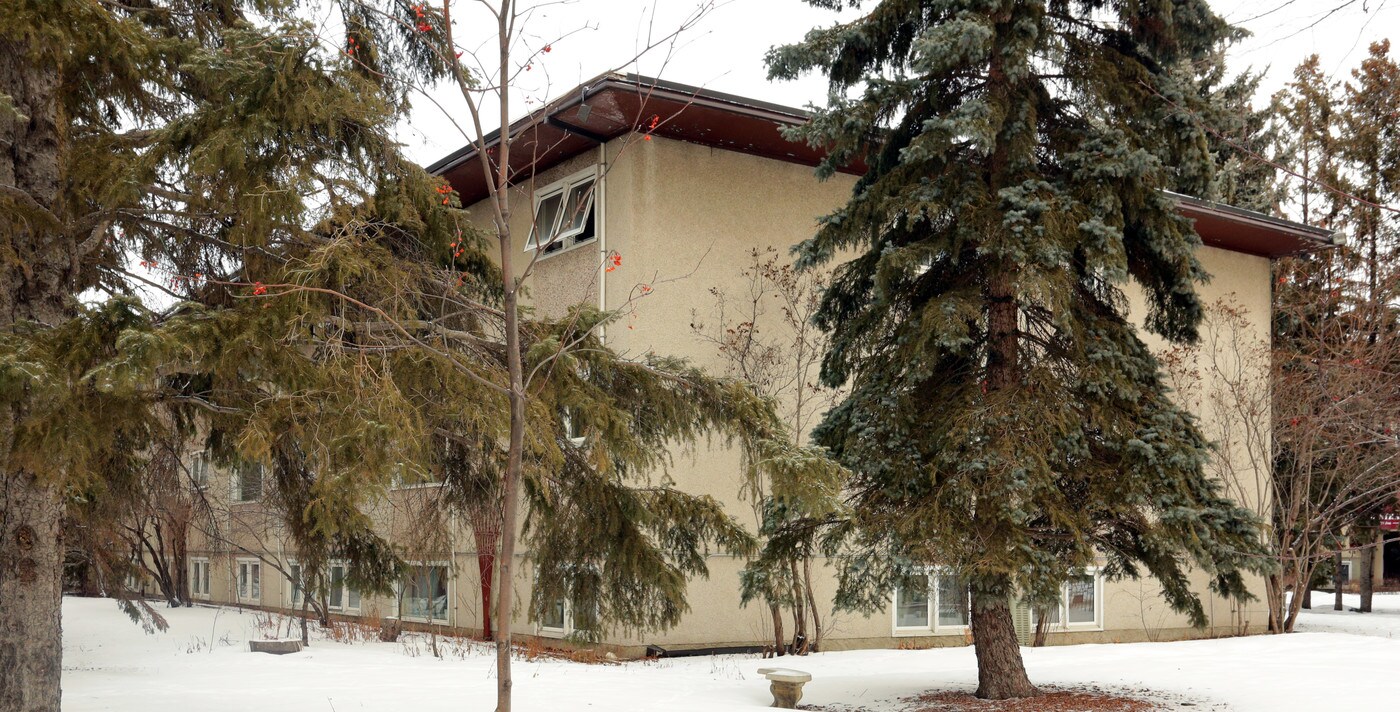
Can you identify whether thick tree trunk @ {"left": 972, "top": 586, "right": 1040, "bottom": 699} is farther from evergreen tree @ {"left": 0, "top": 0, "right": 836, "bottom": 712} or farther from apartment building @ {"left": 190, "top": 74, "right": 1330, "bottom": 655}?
evergreen tree @ {"left": 0, "top": 0, "right": 836, "bottom": 712}

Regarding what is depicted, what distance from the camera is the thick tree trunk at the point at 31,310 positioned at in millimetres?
8109

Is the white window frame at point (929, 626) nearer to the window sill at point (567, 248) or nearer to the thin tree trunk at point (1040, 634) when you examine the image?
the thin tree trunk at point (1040, 634)

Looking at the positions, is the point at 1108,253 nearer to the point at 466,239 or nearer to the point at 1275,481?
the point at 466,239

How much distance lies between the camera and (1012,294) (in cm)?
1101

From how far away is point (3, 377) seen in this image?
6.12m

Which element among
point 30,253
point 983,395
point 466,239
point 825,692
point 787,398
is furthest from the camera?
point 787,398

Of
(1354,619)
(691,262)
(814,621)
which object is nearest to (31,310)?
(691,262)

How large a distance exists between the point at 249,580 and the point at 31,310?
2079 centimetres

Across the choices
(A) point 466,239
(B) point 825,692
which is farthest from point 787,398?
(A) point 466,239

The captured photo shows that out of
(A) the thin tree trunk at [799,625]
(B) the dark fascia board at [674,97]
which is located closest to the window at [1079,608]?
(A) the thin tree trunk at [799,625]

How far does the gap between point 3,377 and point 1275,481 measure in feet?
75.8

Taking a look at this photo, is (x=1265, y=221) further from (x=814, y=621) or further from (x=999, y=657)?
(x=999, y=657)

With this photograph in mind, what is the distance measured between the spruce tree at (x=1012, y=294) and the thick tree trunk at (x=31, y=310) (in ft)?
21.9

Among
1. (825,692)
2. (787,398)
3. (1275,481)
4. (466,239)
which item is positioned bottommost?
(825,692)
